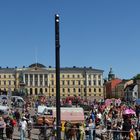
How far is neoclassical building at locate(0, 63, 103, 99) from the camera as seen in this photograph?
189 meters

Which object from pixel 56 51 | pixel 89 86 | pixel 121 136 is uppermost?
pixel 89 86

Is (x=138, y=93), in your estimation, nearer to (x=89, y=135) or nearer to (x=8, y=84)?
(x=8, y=84)

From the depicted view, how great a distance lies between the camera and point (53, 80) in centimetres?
19262

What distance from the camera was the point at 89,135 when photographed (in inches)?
829

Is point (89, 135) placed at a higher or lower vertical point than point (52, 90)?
lower

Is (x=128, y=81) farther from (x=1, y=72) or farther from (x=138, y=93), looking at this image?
(x=1, y=72)

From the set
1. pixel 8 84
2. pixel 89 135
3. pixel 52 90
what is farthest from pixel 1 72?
pixel 89 135

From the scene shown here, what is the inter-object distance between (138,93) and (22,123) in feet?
474

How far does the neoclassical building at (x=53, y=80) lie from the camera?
189 meters

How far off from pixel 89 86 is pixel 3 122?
171839 millimetres

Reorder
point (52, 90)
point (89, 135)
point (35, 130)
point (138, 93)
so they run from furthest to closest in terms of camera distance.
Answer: point (52, 90)
point (138, 93)
point (35, 130)
point (89, 135)

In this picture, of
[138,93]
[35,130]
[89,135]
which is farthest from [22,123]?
[138,93]

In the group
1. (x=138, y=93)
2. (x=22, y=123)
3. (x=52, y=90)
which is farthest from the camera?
(x=52, y=90)

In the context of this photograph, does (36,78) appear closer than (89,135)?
No
